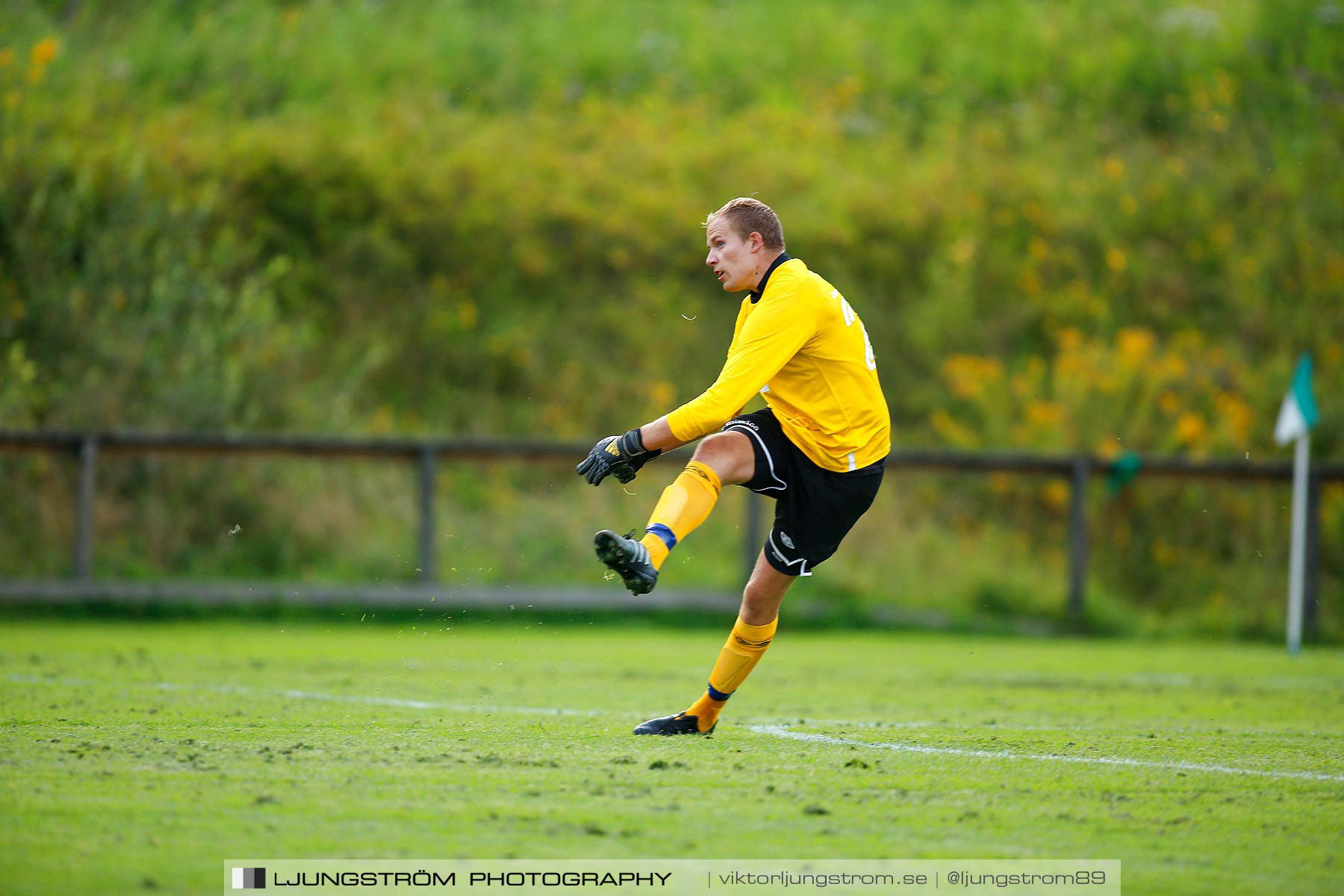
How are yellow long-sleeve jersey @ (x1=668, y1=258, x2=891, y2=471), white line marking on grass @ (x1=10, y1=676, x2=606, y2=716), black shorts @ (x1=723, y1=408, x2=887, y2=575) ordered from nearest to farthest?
yellow long-sleeve jersey @ (x1=668, y1=258, x2=891, y2=471), black shorts @ (x1=723, y1=408, x2=887, y2=575), white line marking on grass @ (x1=10, y1=676, x2=606, y2=716)

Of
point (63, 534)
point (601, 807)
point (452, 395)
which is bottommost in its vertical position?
point (601, 807)

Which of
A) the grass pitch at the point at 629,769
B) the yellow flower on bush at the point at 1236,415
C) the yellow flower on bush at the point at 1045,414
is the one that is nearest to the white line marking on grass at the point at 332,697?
the grass pitch at the point at 629,769

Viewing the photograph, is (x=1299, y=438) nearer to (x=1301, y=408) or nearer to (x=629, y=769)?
(x=1301, y=408)

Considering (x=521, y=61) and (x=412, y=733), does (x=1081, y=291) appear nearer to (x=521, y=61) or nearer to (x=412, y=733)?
(x=521, y=61)

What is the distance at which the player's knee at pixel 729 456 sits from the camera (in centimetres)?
564

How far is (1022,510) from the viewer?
1506 centimetres

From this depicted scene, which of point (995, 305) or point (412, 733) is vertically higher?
point (995, 305)

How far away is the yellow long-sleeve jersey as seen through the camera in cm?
563

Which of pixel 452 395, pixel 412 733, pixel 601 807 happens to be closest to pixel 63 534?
pixel 452 395

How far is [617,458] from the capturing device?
548 cm

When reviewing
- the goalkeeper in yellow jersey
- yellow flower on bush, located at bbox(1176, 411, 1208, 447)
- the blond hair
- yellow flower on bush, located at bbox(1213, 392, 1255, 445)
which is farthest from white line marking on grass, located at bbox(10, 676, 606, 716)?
yellow flower on bush, located at bbox(1213, 392, 1255, 445)

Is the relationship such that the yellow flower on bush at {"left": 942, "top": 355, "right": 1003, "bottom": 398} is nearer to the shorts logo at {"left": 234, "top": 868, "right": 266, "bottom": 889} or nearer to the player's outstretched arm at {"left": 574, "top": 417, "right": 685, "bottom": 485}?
the player's outstretched arm at {"left": 574, "top": 417, "right": 685, "bottom": 485}

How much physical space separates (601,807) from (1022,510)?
454 inches

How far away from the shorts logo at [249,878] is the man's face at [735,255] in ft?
10.1
